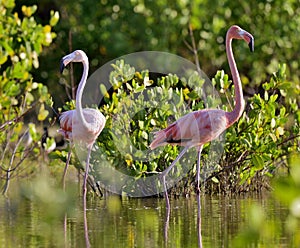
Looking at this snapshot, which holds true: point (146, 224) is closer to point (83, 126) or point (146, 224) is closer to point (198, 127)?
point (198, 127)

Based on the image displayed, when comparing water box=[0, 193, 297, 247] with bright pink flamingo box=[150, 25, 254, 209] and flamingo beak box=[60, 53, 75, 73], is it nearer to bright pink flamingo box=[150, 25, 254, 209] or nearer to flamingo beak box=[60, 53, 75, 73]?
bright pink flamingo box=[150, 25, 254, 209]

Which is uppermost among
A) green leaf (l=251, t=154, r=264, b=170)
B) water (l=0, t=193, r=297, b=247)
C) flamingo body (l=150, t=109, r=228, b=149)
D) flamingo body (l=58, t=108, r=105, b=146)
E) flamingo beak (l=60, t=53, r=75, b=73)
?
flamingo beak (l=60, t=53, r=75, b=73)

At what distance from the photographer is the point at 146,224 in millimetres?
5531

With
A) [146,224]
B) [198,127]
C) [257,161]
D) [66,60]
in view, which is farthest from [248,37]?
[146,224]

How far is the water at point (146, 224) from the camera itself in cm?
468

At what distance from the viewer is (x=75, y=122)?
23.3 ft

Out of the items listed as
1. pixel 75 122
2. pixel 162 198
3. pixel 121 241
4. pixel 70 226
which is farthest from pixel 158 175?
pixel 121 241

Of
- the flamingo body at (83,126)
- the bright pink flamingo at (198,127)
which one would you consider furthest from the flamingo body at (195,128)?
the flamingo body at (83,126)

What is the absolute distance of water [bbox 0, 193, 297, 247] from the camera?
15.4 feet

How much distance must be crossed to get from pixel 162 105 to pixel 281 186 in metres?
5.74

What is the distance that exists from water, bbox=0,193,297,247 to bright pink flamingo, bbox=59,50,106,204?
61 cm

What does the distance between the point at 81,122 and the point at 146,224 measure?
1.70 metres

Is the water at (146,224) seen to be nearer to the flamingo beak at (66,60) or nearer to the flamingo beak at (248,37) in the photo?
the flamingo beak at (66,60)

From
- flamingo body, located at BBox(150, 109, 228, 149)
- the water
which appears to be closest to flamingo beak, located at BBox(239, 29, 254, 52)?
flamingo body, located at BBox(150, 109, 228, 149)
